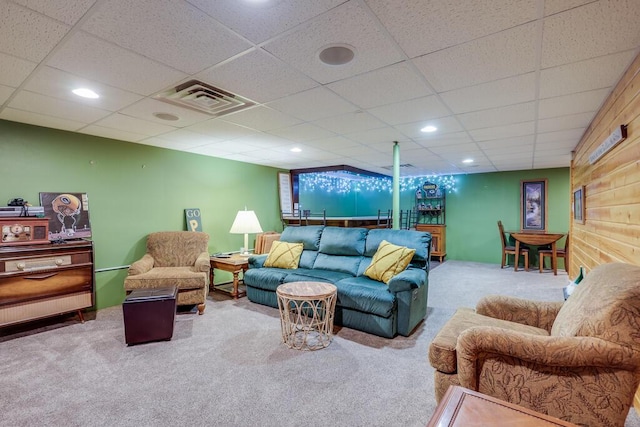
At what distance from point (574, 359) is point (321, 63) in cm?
207

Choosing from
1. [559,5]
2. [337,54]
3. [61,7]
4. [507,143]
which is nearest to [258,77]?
[337,54]

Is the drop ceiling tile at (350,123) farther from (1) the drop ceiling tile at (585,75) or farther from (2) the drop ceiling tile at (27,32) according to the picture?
(2) the drop ceiling tile at (27,32)

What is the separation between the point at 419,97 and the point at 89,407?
3237 mm

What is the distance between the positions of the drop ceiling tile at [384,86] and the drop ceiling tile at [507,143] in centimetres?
218

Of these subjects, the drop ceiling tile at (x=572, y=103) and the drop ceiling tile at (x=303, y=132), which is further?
the drop ceiling tile at (x=303, y=132)

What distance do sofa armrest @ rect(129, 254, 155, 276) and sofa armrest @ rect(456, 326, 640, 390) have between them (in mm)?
3552

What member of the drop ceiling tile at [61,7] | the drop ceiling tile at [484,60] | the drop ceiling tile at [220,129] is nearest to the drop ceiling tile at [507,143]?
the drop ceiling tile at [484,60]

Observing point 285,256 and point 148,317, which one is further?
point 285,256

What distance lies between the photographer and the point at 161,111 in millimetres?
2830

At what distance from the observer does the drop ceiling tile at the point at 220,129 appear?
3.25m

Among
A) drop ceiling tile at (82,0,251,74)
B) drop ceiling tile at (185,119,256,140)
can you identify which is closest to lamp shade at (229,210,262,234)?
drop ceiling tile at (185,119,256,140)

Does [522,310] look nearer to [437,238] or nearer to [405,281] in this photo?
[405,281]

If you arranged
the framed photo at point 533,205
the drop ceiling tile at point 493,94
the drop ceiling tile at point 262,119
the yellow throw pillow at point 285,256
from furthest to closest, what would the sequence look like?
the framed photo at point 533,205
the yellow throw pillow at point 285,256
the drop ceiling tile at point 262,119
the drop ceiling tile at point 493,94

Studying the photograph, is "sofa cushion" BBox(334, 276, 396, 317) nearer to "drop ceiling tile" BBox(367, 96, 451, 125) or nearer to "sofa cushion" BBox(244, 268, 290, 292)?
"sofa cushion" BBox(244, 268, 290, 292)
